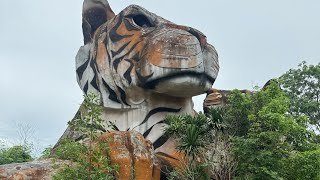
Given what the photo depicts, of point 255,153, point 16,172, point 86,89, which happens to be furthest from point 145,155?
point 86,89

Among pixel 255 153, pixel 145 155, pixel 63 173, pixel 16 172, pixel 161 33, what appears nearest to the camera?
pixel 63 173

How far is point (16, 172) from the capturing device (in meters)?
7.71

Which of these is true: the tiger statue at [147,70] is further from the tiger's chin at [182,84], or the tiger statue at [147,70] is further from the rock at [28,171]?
the rock at [28,171]

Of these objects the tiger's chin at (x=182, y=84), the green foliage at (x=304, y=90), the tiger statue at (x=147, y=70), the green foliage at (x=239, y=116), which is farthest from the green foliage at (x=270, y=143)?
the green foliage at (x=304, y=90)

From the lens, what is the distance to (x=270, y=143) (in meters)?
10.5

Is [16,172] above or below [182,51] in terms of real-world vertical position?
below

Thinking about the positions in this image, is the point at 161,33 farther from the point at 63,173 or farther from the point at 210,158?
the point at 63,173

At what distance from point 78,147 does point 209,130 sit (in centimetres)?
566

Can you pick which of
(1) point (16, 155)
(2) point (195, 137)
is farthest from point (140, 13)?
(1) point (16, 155)

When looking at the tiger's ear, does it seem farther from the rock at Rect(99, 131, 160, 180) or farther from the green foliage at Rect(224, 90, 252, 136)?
the rock at Rect(99, 131, 160, 180)

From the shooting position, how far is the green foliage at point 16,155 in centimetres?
1762

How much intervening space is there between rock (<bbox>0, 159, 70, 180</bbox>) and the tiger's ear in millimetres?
5531

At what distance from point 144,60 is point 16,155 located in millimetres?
9650

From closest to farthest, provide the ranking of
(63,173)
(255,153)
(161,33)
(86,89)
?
(63,173)
(255,153)
(161,33)
(86,89)
